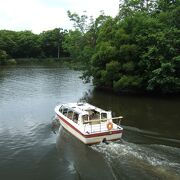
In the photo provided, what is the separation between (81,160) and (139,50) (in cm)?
2636

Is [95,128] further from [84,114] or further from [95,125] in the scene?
[84,114]

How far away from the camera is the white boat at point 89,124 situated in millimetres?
25062

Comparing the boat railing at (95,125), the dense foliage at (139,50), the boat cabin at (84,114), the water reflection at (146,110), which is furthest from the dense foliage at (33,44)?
the boat railing at (95,125)

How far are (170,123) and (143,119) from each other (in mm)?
2897

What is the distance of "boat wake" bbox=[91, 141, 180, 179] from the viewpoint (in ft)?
64.1

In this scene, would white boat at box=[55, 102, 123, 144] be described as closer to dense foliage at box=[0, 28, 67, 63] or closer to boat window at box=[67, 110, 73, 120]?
boat window at box=[67, 110, 73, 120]

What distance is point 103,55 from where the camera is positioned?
46906mm

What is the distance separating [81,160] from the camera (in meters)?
22.7

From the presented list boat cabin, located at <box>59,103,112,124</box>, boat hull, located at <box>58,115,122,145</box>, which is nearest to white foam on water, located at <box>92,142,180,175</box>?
boat hull, located at <box>58,115,122,145</box>

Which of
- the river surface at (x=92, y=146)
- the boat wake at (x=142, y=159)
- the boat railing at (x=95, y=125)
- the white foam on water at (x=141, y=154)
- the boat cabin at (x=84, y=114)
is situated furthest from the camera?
the boat cabin at (x=84, y=114)

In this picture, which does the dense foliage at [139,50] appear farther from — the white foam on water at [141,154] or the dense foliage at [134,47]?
the white foam on water at [141,154]

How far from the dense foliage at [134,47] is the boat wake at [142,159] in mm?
19410

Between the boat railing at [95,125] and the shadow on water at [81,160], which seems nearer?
the shadow on water at [81,160]

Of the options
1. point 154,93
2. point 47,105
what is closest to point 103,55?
point 154,93
